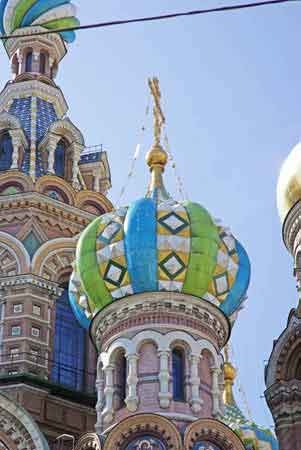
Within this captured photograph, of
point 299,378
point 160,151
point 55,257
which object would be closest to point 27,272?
point 55,257

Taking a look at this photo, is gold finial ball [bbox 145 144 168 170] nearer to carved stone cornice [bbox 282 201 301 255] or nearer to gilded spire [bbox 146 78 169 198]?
gilded spire [bbox 146 78 169 198]

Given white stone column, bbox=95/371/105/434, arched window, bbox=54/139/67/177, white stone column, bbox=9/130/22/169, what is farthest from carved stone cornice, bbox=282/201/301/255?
white stone column, bbox=9/130/22/169

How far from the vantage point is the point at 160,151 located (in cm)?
1862

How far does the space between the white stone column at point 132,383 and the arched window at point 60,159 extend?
6216 millimetres

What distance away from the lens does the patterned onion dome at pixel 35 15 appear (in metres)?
23.2

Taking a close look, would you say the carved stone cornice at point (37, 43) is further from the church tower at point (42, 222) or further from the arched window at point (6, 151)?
the arched window at point (6, 151)

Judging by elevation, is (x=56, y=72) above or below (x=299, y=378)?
above

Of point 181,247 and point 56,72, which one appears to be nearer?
point 181,247

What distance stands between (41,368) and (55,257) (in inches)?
89.3

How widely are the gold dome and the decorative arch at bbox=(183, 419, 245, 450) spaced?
351cm

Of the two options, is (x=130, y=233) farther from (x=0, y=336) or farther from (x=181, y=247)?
(x=0, y=336)

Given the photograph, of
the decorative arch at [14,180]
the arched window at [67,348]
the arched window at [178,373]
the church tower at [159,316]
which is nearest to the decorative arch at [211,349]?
the church tower at [159,316]

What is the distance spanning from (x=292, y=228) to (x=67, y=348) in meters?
4.60

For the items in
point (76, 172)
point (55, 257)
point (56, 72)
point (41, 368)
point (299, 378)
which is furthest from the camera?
point (56, 72)
